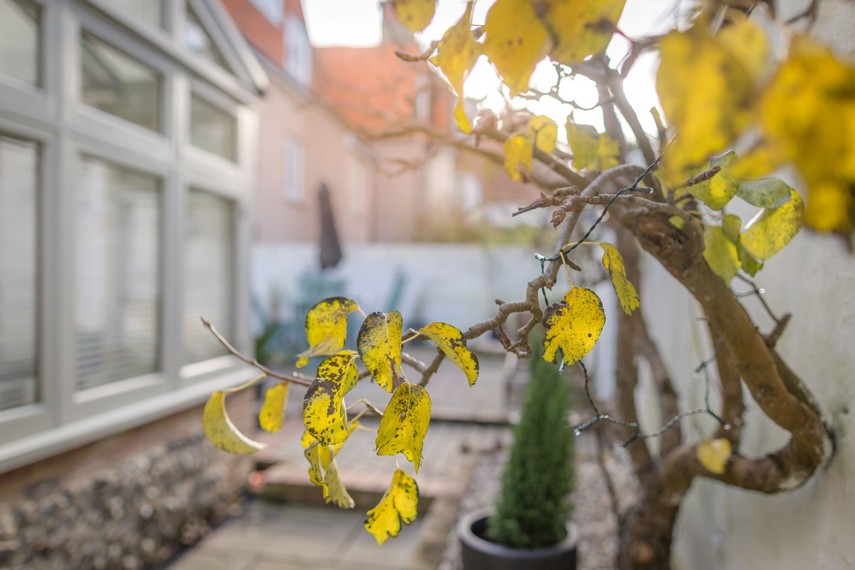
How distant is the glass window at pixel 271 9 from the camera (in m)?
10.3

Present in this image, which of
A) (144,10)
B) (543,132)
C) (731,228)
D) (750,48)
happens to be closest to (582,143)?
(543,132)

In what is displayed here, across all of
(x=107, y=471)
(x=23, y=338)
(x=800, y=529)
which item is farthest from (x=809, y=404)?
(x=107, y=471)

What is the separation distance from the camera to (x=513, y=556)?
2.35 metres

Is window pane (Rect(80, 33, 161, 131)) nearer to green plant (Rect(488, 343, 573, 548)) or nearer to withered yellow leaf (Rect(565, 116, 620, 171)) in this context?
green plant (Rect(488, 343, 573, 548))

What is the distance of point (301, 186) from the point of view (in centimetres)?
1306

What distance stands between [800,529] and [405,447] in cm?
110

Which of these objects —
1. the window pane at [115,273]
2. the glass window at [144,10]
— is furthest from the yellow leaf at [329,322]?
the glass window at [144,10]

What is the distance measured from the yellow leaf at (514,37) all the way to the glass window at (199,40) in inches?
134

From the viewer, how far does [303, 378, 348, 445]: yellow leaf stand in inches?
26.7

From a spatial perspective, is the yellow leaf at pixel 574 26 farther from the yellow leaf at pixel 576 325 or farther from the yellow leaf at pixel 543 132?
the yellow leaf at pixel 543 132

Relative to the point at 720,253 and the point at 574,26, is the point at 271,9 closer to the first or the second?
the point at 720,253

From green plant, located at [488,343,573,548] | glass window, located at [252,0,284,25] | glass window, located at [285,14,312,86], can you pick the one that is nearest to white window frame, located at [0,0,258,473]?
green plant, located at [488,343,573,548]

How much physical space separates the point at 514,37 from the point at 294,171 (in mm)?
12636

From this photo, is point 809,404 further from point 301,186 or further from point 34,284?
point 301,186
